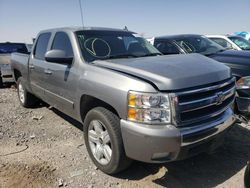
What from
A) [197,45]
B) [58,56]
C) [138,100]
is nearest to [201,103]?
[138,100]

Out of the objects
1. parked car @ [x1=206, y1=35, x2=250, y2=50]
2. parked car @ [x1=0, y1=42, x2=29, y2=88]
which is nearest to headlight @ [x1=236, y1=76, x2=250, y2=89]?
parked car @ [x1=206, y1=35, x2=250, y2=50]

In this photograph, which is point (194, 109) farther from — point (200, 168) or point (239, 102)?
point (239, 102)

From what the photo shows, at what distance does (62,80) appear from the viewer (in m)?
4.22

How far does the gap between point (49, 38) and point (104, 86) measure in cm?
245

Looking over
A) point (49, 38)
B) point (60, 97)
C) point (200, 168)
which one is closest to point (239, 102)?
point (200, 168)

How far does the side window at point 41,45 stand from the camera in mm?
5278

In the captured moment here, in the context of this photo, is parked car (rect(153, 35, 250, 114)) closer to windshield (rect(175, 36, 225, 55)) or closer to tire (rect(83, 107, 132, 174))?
windshield (rect(175, 36, 225, 55))

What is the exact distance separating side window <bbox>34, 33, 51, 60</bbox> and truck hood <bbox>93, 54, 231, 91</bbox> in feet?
6.35

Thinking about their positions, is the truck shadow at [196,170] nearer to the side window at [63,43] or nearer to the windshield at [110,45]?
the windshield at [110,45]

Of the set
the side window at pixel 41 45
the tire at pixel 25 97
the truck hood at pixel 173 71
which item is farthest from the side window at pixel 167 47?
the tire at pixel 25 97

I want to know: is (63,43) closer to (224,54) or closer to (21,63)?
(21,63)

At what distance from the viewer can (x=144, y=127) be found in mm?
2828

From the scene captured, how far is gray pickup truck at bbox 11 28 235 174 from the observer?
2.82 metres

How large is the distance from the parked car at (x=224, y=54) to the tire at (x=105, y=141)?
2.59 meters
